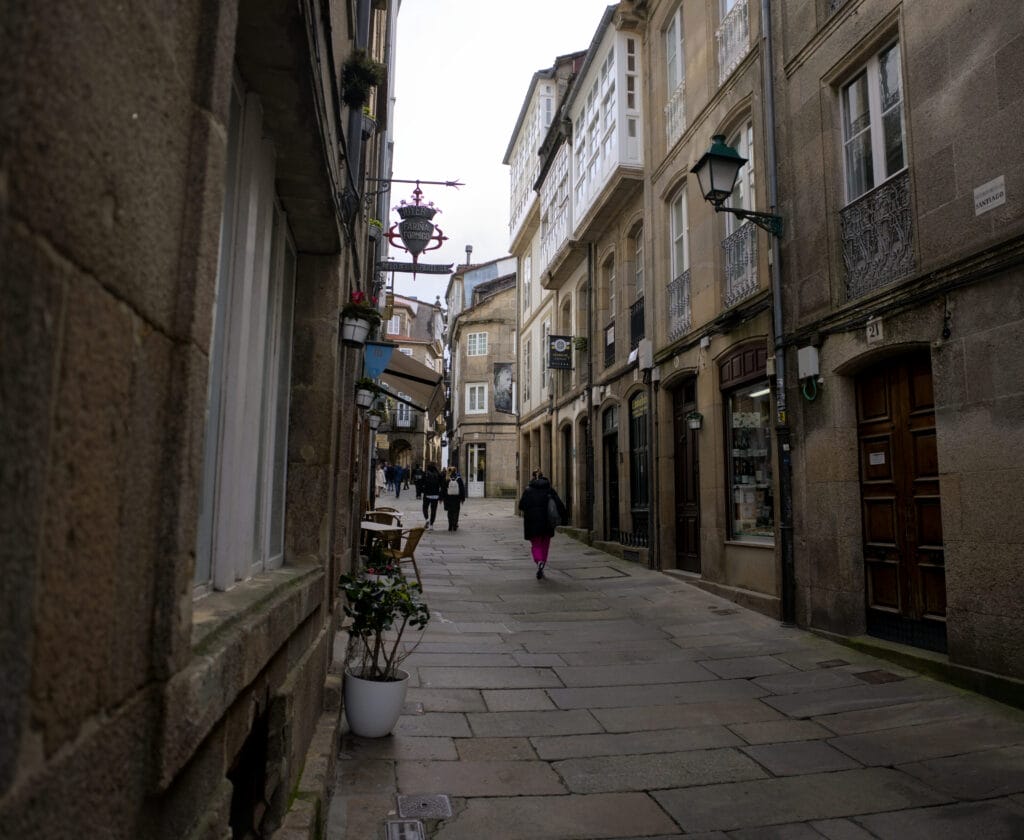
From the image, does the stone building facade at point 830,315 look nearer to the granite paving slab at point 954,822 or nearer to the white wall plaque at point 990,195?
the white wall plaque at point 990,195

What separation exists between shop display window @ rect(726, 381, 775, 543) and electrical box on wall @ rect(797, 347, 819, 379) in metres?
1.27

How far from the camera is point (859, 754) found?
4.52 meters

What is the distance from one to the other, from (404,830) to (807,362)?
6.32 metres

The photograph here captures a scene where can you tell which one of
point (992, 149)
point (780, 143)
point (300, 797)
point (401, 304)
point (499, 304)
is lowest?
point (300, 797)

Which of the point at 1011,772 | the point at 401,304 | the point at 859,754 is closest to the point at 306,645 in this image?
the point at 859,754

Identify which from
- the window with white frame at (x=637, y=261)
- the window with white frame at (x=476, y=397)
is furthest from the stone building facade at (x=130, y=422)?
the window with white frame at (x=476, y=397)

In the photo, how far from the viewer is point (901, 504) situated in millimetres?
6953

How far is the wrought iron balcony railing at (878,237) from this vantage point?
6.94 meters

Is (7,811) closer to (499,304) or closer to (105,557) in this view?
(105,557)

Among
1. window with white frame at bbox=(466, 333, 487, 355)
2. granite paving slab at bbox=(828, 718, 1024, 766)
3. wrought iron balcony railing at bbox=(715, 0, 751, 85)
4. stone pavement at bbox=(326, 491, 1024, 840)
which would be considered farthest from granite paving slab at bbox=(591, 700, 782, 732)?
window with white frame at bbox=(466, 333, 487, 355)

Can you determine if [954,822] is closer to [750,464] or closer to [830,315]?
[830,315]

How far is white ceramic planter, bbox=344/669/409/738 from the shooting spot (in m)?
4.46

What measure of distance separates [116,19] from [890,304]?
6.92m

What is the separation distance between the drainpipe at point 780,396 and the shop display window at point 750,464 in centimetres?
80
